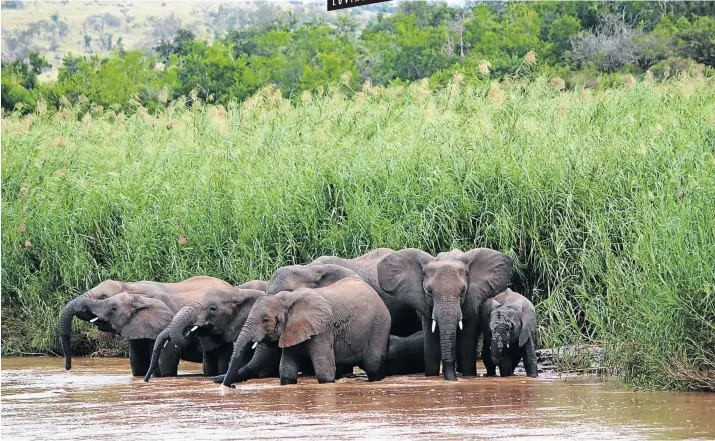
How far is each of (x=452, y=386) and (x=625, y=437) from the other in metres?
2.55

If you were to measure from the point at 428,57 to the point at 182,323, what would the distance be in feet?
68.5

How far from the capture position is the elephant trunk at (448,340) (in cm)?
1023

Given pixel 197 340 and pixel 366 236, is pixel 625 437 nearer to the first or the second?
pixel 197 340

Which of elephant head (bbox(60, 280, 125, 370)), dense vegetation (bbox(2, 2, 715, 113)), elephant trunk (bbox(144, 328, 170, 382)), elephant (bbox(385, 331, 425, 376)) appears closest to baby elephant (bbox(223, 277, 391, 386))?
elephant (bbox(385, 331, 425, 376))

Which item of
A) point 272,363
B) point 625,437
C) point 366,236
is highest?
point 366,236

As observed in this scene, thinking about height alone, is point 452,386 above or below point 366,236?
below

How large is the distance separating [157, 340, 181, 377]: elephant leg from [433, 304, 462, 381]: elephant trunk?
2292 millimetres

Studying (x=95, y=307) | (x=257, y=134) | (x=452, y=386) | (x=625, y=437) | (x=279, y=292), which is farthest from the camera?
(x=257, y=134)

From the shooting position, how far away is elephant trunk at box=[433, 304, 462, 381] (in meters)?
10.2

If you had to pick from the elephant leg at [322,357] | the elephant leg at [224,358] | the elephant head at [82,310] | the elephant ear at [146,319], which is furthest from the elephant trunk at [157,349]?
the elephant leg at [322,357]

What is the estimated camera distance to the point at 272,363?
10797mm

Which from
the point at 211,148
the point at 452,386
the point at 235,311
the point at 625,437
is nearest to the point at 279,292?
the point at 235,311

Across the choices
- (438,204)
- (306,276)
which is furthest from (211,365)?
(438,204)

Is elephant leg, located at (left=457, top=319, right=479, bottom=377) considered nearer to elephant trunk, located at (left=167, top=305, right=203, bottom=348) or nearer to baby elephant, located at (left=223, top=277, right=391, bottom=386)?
baby elephant, located at (left=223, top=277, right=391, bottom=386)
